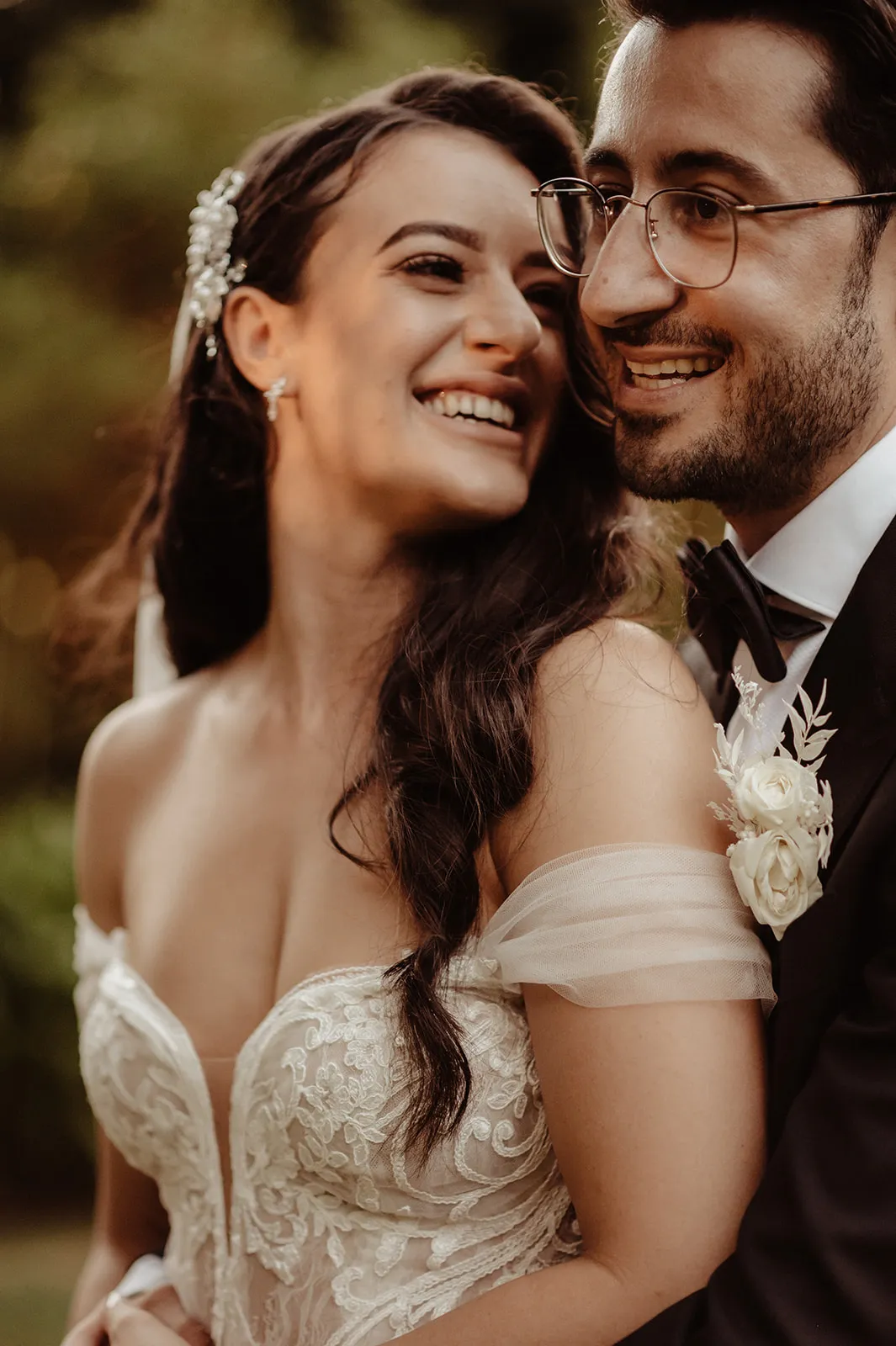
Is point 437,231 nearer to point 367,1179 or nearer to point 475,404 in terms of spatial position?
point 475,404

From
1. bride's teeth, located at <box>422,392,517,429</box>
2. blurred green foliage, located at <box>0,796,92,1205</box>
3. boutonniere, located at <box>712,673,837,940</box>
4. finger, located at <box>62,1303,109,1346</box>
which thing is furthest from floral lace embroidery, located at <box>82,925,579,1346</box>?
blurred green foliage, located at <box>0,796,92,1205</box>

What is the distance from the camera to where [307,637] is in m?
2.57

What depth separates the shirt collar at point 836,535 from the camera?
207 centimetres

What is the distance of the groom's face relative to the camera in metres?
2.09

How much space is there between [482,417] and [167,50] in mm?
4418

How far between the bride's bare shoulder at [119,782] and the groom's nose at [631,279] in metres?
1.10

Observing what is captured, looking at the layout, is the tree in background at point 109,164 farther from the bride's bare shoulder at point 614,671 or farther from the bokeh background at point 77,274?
the bride's bare shoulder at point 614,671

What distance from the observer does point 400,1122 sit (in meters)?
1.98

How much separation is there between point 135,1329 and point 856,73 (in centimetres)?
212

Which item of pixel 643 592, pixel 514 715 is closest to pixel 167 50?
pixel 643 592

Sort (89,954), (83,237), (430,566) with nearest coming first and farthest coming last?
(430,566) < (89,954) < (83,237)

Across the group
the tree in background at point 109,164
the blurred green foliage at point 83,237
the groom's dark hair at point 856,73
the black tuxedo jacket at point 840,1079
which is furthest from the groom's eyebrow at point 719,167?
the tree in background at point 109,164

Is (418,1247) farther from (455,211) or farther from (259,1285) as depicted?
(455,211)

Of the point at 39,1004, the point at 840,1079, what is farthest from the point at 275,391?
the point at 39,1004
